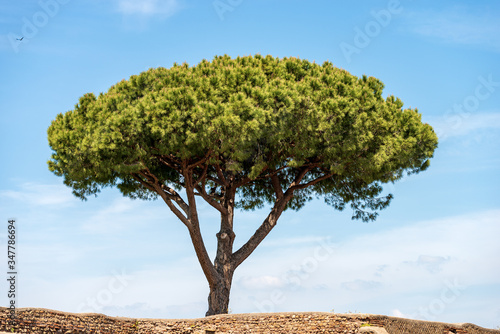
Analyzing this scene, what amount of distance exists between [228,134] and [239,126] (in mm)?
→ 426

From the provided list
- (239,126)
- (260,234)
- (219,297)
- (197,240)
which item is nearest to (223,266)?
(219,297)

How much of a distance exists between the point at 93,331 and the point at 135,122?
619 centimetres

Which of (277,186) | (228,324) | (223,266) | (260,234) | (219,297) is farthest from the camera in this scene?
(277,186)

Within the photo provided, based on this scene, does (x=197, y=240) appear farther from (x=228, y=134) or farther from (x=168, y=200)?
(x=228, y=134)

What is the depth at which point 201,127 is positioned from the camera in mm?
16656

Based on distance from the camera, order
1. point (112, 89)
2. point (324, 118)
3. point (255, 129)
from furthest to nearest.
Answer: point (112, 89) < point (324, 118) < point (255, 129)

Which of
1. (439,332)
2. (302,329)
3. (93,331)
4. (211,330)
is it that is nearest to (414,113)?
(439,332)

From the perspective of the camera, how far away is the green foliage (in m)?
16.8

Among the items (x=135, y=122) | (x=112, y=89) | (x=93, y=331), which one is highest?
(x=112, y=89)

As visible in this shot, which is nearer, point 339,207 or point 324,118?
point 324,118

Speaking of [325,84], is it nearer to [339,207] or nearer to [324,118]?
[324,118]

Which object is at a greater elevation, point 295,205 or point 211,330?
point 295,205

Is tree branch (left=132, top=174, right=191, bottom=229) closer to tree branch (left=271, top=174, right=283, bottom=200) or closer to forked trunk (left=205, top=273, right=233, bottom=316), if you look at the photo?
forked trunk (left=205, top=273, right=233, bottom=316)

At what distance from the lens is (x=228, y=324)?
16.1 meters
